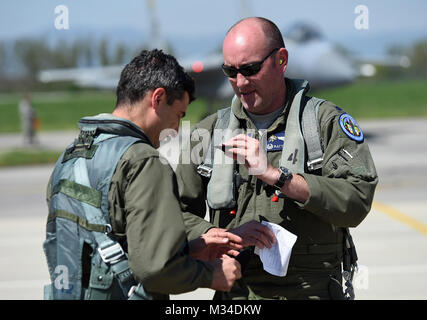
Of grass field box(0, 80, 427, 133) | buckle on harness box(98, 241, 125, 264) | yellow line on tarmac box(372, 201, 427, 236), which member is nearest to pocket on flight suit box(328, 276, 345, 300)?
buckle on harness box(98, 241, 125, 264)

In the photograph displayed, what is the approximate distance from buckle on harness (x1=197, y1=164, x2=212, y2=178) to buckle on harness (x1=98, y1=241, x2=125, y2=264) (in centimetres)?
73

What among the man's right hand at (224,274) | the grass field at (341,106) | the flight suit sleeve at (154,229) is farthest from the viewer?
the grass field at (341,106)

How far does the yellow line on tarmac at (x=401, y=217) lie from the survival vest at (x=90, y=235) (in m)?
6.95

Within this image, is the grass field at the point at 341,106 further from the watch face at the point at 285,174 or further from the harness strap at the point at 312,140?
the watch face at the point at 285,174

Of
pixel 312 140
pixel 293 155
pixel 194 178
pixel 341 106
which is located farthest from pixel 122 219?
pixel 341 106

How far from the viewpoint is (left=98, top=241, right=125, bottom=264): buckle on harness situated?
7.52 feet

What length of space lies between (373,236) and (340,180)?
19.6ft

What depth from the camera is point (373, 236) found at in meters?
8.26

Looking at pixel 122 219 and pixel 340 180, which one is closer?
pixel 122 219

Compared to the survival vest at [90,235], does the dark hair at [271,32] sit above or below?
above

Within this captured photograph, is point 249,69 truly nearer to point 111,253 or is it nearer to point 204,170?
point 204,170

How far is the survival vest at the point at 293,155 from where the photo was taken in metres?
2.71

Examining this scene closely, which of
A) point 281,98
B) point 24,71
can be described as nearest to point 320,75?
point 281,98

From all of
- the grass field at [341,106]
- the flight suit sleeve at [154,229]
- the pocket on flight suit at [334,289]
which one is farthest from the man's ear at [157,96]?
the grass field at [341,106]
